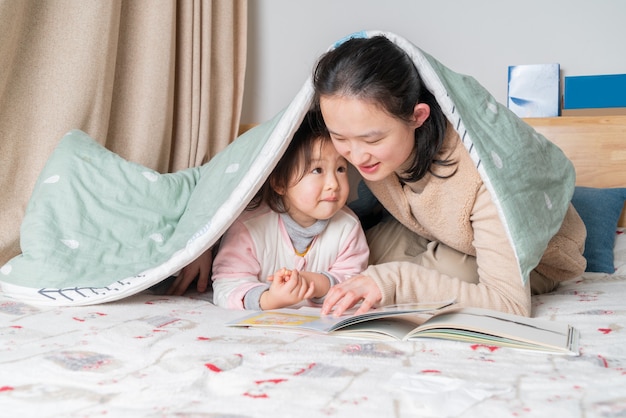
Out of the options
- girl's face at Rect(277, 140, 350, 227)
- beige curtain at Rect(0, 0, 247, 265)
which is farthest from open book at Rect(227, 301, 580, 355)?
beige curtain at Rect(0, 0, 247, 265)

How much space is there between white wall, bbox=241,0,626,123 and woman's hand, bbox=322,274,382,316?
120 centimetres

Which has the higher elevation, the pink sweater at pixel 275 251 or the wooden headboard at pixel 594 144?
the wooden headboard at pixel 594 144

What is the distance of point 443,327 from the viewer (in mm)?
1005

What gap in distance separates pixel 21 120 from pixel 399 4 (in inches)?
48.9

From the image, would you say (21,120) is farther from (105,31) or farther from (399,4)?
(399,4)

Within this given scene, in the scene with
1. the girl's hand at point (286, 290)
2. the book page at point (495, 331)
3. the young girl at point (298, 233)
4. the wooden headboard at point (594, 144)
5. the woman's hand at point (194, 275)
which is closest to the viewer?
the book page at point (495, 331)

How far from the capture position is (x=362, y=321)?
107 cm

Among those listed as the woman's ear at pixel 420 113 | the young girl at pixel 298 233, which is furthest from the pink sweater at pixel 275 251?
the woman's ear at pixel 420 113

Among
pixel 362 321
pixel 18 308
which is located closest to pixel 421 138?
pixel 362 321

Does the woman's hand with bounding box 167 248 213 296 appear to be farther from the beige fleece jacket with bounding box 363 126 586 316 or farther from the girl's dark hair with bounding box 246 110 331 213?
the beige fleece jacket with bounding box 363 126 586 316

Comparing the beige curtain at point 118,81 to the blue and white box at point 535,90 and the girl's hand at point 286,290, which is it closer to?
the girl's hand at point 286,290

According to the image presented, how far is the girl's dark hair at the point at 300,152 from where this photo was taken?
1.45 m

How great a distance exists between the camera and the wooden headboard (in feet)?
6.68

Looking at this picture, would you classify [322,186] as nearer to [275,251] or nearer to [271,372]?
[275,251]
